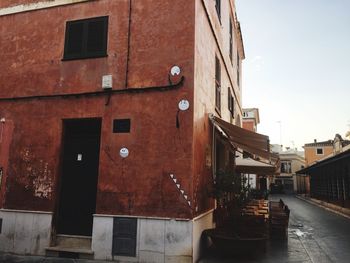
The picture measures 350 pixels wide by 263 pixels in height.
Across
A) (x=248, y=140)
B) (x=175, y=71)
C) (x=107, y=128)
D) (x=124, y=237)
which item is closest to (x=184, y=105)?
(x=175, y=71)

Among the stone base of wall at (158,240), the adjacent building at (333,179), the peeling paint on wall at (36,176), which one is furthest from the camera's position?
the adjacent building at (333,179)

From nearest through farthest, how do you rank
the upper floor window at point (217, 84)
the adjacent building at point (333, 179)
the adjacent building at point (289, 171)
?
1. the upper floor window at point (217, 84)
2. the adjacent building at point (333, 179)
3. the adjacent building at point (289, 171)

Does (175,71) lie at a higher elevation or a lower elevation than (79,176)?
higher

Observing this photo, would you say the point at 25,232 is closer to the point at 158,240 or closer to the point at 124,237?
the point at 124,237

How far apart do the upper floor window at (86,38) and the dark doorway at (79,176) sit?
1.73m

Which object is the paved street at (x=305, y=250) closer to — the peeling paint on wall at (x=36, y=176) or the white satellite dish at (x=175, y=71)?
the peeling paint on wall at (x=36, y=176)

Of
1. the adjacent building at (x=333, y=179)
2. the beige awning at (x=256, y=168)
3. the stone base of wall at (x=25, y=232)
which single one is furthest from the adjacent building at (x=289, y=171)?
the stone base of wall at (x=25, y=232)

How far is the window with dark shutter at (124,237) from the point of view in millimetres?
7215

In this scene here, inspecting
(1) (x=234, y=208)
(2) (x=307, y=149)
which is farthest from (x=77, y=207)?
(2) (x=307, y=149)

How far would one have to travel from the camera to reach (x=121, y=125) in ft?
25.8

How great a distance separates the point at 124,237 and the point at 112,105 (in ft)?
10.1

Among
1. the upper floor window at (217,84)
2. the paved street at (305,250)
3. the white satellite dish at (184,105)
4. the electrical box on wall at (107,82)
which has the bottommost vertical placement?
the paved street at (305,250)

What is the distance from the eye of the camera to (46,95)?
8641mm

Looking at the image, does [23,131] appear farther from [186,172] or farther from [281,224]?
[281,224]
